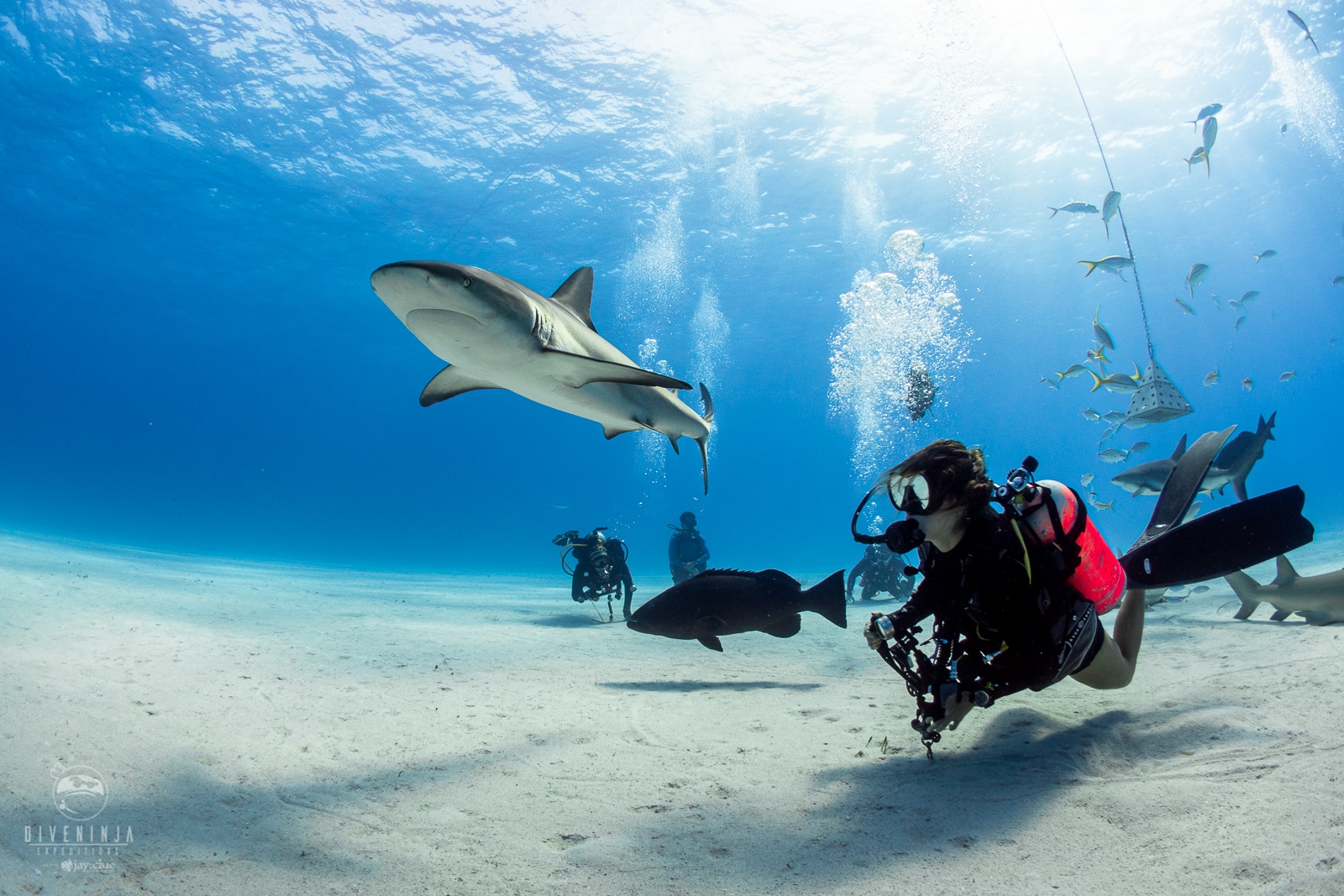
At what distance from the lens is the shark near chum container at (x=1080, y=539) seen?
260cm

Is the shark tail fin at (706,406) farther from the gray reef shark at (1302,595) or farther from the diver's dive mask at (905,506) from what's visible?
the gray reef shark at (1302,595)

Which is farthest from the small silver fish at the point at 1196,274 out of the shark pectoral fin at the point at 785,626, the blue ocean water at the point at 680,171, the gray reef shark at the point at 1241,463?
the shark pectoral fin at the point at 785,626

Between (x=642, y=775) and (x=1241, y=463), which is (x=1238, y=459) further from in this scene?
(x=642, y=775)

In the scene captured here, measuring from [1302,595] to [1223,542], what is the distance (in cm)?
378

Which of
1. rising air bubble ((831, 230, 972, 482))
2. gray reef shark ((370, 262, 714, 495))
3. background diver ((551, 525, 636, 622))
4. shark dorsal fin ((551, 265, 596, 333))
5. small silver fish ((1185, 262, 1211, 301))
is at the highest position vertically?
rising air bubble ((831, 230, 972, 482))

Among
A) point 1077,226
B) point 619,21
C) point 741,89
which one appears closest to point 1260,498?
point 619,21

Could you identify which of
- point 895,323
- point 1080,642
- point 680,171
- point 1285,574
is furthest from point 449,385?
point 895,323

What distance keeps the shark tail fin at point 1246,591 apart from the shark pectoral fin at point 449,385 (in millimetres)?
8054

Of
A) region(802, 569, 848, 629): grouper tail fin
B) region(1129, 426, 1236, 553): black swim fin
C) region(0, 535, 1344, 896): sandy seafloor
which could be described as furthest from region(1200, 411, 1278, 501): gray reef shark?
region(802, 569, 848, 629): grouper tail fin

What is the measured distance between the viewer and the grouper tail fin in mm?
5137

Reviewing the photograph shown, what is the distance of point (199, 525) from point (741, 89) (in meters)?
101

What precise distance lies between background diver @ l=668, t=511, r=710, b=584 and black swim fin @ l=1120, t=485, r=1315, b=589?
940 centimetres

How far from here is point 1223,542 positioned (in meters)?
3.47

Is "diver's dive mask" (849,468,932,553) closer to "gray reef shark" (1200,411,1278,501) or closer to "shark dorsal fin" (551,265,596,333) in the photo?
"shark dorsal fin" (551,265,596,333)
